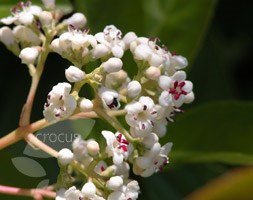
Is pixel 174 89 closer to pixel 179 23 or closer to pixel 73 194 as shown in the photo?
pixel 73 194

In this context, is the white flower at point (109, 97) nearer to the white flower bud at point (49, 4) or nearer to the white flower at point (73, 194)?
the white flower at point (73, 194)

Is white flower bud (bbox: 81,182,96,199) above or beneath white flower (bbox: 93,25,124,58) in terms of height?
beneath

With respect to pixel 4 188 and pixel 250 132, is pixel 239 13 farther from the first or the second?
pixel 4 188

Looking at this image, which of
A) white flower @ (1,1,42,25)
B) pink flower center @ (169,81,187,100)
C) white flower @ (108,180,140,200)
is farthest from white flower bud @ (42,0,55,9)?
white flower @ (108,180,140,200)

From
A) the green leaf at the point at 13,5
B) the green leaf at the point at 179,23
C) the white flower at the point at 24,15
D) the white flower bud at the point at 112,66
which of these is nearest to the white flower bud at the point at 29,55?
the white flower at the point at 24,15

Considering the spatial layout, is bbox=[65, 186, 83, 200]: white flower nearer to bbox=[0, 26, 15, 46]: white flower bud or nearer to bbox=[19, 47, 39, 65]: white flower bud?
bbox=[19, 47, 39, 65]: white flower bud

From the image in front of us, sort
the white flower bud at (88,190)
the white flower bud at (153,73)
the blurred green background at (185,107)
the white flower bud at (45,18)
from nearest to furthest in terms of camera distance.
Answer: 1. the white flower bud at (88,190)
2. the white flower bud at (153,73)
3. the white flower bud at (45,18)
4. the blurred green background at (185,107)

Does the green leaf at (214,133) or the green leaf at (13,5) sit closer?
the green leaf at (13,5)
